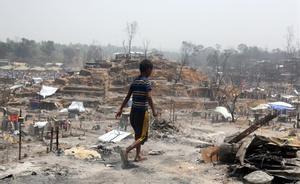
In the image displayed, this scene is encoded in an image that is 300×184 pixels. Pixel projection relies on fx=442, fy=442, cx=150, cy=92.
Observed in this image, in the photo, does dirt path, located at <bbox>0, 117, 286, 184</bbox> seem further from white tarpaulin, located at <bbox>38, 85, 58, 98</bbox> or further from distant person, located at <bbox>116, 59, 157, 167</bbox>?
white tarpaulin, located at <bbox>38, 85, 58, 98</bbox>

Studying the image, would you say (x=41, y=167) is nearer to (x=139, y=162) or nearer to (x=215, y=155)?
(x=139, y=162)

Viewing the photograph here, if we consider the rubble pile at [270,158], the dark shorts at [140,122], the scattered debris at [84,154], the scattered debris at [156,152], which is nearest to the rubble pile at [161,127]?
the scattered debris at [156,152]

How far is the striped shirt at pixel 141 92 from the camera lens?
6742mm

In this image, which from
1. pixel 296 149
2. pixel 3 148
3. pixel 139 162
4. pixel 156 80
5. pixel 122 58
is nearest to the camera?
pixel 296 149

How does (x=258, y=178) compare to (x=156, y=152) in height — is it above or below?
above

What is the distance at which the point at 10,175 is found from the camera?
19.2 ft

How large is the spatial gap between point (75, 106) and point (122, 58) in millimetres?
25287

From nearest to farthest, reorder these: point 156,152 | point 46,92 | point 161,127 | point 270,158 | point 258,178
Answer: point 258,178
point 270,158
point 156,152
point 161,127
point 46,92

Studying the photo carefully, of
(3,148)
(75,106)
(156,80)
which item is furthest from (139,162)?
(156,80)

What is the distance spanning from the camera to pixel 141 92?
6754 mm

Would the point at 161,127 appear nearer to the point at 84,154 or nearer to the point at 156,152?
the point at 156,152

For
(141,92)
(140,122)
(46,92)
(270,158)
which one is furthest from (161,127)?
(46,92)

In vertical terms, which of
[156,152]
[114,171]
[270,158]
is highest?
[270,158]

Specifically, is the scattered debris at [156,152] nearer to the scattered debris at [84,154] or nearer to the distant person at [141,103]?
the scattered debris at [84,154]
